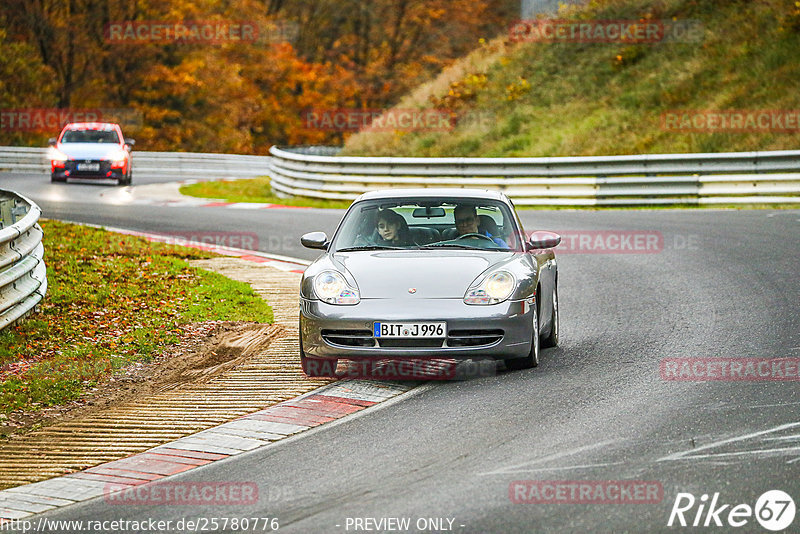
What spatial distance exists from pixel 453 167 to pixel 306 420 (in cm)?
1795

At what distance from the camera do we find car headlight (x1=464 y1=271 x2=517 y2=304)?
852cm

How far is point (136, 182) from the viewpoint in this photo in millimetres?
35656

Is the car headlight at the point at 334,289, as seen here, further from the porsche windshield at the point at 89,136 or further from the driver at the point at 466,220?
the porsche windshield at the point at 89,136

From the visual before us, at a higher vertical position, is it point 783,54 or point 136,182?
point 783,54

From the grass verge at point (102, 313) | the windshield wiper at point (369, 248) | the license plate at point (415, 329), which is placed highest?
the windshield wiper at point (369, 248)

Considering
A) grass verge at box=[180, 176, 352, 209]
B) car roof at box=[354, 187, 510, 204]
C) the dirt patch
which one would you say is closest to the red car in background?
grass verge at box=[180, 176, 352, 209]

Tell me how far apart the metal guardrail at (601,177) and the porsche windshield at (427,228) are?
13.6 m

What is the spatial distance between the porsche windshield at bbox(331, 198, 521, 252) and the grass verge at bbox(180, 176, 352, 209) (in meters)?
15.2

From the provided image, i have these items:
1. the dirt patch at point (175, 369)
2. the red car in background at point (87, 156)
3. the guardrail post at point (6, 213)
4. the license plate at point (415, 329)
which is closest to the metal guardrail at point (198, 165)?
the red car in background at point (87, 156)

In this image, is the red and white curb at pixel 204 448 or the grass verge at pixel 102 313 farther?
the grass verge at pixel 102 313

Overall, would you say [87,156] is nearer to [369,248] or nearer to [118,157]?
[118,157]

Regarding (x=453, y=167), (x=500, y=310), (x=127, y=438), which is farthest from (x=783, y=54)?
(x=127, y=438)

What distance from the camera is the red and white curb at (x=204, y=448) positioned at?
6.12 m

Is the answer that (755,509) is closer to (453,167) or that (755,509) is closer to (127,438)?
(127,438)
